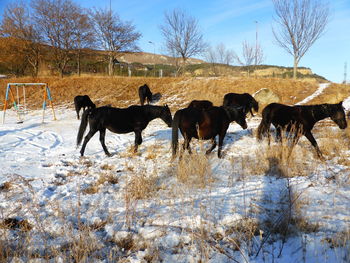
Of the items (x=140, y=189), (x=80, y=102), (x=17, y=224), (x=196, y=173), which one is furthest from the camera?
(x=80, y=102)

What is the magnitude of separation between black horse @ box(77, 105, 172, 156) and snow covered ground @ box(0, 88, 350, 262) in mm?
825

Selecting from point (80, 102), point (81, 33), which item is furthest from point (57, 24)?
point (80, 102)

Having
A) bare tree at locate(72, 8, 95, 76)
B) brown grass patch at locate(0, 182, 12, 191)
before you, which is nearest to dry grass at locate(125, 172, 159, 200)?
brown grass patch at locate(0, 182, 12, 191)

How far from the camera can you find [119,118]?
611cm

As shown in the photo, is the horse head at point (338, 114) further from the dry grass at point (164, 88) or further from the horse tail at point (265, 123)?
the dry grass at point (164, 88)

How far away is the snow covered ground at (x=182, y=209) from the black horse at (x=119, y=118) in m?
0.82

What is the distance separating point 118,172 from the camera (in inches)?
197

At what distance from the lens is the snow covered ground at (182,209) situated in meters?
2.35

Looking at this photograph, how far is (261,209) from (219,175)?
5.41ft

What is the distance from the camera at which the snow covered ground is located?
2348 millimetres

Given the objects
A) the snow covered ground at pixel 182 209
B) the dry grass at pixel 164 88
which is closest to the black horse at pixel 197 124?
the snow covered ground at pixel 182 209

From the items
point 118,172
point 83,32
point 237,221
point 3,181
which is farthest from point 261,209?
point 83,32

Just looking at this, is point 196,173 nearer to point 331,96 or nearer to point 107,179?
point 107,179

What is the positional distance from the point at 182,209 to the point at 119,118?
3.69 metres
